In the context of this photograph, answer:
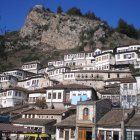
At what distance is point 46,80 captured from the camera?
8725 cm

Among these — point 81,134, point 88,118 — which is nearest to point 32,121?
point 81,134

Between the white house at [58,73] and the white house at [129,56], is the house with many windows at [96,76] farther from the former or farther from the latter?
the white house at [58,73]

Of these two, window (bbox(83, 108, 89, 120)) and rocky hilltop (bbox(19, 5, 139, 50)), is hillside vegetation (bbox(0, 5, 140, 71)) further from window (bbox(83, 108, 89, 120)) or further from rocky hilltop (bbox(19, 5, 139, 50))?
window (bbox(83, 108, 89, 120))

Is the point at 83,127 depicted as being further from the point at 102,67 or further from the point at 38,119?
the point at 102,67

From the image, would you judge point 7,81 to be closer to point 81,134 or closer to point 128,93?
point 128,93

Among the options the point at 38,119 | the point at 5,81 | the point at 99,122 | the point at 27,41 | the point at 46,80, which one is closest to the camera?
the point at 99,122

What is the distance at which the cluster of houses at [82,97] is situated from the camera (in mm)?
46375

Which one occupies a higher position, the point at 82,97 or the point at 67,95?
the point at 67,95

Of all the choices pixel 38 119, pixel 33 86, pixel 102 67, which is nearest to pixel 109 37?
pixel 102 67

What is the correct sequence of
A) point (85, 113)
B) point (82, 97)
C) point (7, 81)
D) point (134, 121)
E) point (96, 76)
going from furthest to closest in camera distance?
point (7, 81) → point (96, 76) → point (82, 97) → point (85, 113) → point (134, 121)

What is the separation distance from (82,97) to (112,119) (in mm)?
22207

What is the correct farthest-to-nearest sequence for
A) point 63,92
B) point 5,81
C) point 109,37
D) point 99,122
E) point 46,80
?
point 109,37
point 5,81
point 46,80
point 63,92
point 99,122

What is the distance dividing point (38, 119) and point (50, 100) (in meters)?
13.6

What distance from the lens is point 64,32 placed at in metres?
147
